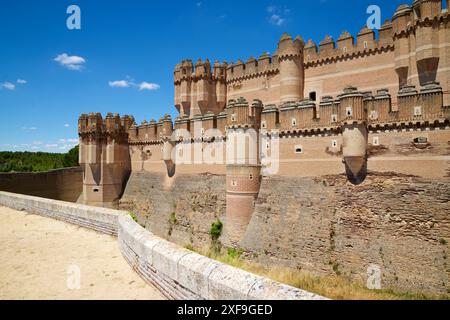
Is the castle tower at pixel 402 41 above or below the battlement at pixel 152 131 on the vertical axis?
above

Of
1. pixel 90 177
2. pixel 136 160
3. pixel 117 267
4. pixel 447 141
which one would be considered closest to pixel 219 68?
pixel 136 160

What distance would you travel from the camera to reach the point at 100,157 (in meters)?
27.2

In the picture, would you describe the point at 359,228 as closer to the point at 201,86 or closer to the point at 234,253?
the point at 234,253

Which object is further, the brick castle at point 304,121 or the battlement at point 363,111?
the brick castle at point 304,121

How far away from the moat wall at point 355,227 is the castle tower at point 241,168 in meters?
0.62

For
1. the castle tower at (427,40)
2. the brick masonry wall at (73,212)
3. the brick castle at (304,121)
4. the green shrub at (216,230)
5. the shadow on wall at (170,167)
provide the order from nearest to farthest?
the brick masonry wall at (73,212)
the brick castle at (304,121)
the castle tower at (427,40)
the green shrub at (216,230)
the shadow on wall at (170,167)

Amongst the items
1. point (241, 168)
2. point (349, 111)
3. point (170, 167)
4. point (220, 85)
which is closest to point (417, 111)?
point (349, 111)

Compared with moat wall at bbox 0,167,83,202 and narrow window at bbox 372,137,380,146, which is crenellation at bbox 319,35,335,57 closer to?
narrow window at bbox 372,137,380,146

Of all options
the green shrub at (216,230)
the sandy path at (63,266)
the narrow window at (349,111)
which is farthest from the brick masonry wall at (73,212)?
the narrow window at (349,111)

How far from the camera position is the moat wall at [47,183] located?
87.6 ft

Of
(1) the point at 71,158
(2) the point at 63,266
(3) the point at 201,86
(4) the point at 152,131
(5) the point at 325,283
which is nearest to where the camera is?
(2) the point at 63,266

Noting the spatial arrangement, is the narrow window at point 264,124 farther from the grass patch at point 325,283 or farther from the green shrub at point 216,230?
the grass patch at point 325,283

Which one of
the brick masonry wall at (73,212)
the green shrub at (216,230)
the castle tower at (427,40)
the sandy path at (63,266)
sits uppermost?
the castle tower at (427,40)

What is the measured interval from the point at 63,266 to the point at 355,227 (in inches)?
509
